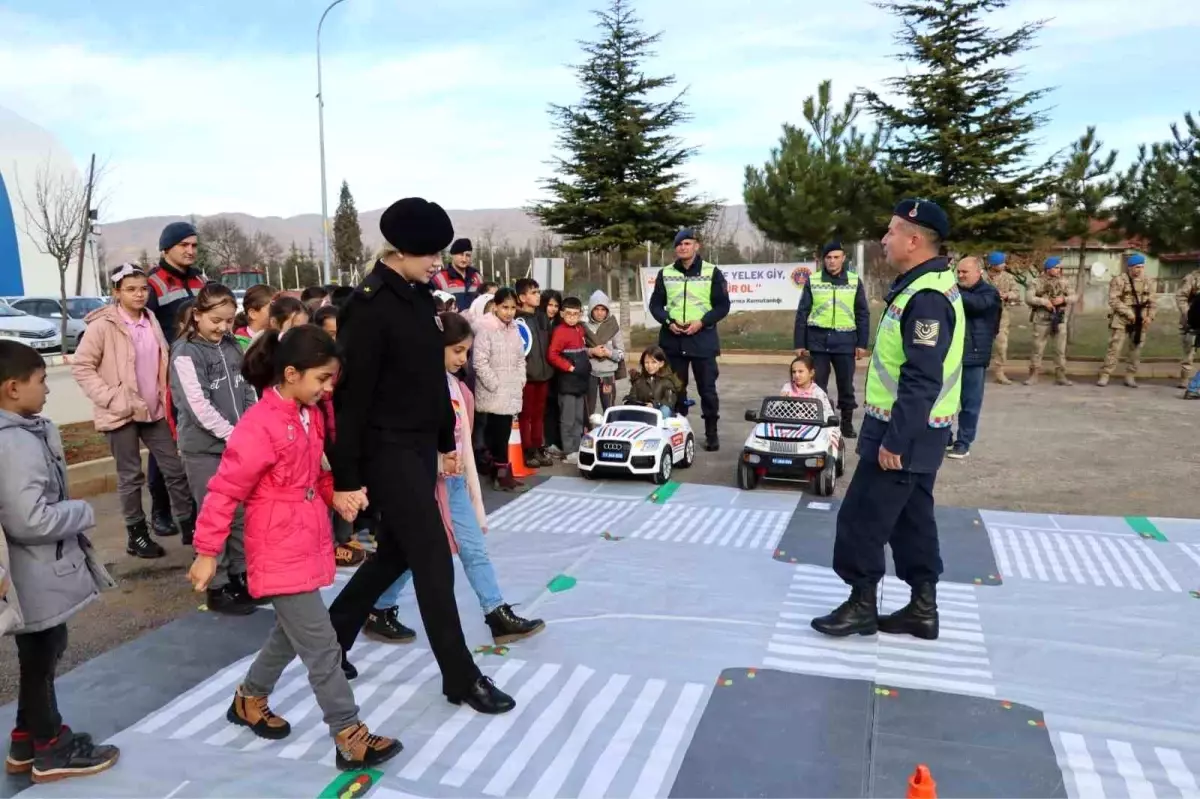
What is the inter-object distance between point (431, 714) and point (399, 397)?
1.25m

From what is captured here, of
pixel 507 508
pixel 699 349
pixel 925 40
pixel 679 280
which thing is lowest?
pixel 507 508

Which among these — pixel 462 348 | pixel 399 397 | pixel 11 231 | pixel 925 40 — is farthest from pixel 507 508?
pixel 925 40

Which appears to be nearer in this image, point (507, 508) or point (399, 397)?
point (399, 397)

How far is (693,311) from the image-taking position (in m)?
8.48

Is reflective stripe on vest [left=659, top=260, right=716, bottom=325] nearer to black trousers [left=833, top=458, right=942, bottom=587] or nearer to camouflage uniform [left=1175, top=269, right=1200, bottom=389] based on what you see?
black trousers [left=833, top=458, right=942, bottom=587]

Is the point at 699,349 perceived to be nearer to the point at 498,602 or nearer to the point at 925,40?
the point at 498,602

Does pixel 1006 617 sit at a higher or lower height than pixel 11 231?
lower

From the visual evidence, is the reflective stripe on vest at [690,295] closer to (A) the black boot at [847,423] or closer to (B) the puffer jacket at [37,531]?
(A) the black boot at [847,423]

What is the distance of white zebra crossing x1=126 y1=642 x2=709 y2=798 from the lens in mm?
2912

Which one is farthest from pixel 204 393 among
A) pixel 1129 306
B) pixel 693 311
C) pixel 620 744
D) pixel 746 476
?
pixel 1129 306

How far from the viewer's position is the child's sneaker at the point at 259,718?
3.13 meters

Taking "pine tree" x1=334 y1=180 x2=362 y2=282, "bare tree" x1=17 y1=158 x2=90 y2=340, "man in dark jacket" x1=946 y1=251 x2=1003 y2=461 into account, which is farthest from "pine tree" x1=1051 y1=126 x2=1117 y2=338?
"pine tree" x1=334 y1=180 x2=362 y2=282

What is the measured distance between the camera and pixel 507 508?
255 inches

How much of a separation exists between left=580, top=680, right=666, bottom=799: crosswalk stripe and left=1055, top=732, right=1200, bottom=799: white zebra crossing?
147 centimetres
